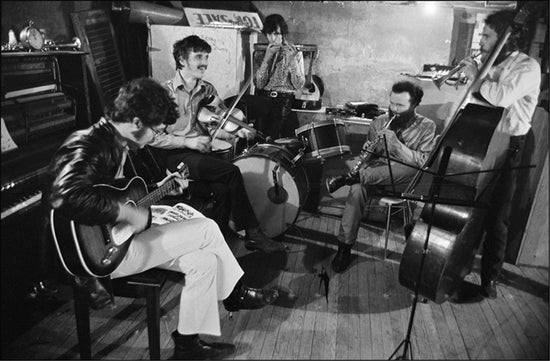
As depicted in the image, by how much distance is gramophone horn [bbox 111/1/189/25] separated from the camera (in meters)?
4.41

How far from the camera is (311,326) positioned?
2.86 meters

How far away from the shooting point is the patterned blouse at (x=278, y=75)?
4891 mm

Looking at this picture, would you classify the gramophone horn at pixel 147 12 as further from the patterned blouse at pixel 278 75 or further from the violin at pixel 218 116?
the violin at pixel 218 116

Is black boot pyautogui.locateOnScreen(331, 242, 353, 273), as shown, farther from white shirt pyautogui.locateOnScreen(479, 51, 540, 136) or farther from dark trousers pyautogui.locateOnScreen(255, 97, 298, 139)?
dark trousers pyautogui.locateOnScreen(255, 97, 298, 139)

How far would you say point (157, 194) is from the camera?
2.49 m

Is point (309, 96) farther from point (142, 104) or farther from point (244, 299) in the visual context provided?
point (142, 104)

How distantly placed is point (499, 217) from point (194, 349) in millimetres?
2391

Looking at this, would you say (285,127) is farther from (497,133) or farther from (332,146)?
(497,133)

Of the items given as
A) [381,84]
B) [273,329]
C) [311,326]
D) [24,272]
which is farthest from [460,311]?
[381,84]

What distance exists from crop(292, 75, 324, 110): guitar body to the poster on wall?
724 mm

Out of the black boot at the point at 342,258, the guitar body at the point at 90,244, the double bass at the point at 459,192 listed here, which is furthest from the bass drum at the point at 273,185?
the guitar body at the point at 90,244

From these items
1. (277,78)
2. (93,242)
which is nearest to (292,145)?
(277,78)

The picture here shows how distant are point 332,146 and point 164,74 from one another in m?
2.20

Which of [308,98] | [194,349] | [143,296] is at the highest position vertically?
[308,98]
